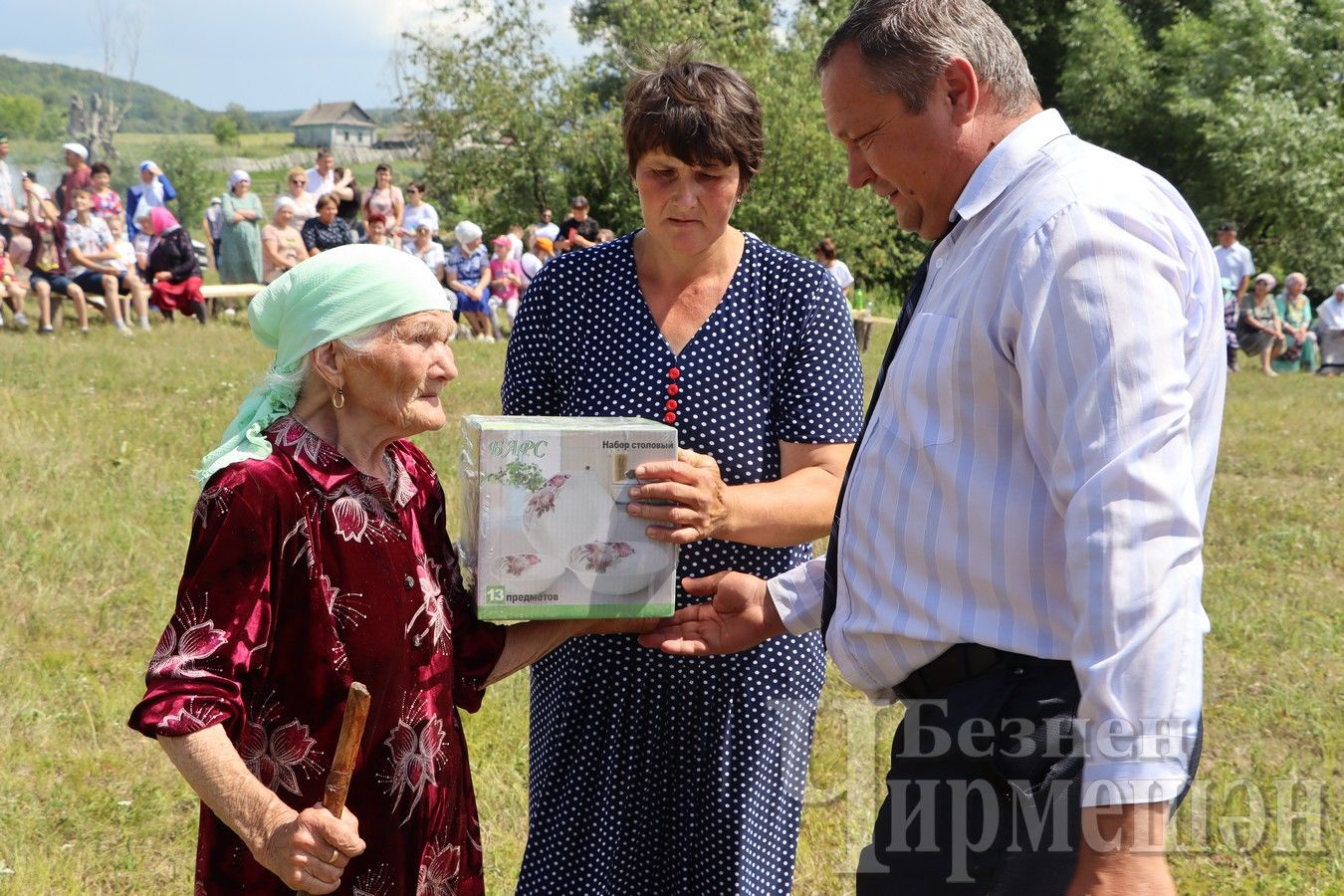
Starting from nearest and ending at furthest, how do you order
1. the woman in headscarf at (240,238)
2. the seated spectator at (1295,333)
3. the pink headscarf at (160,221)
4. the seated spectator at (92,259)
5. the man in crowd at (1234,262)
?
the seated spectator at (92,259)
the pink headscarf at (160,221)
the woman in headscarf at (240,238)
the man in crowd at (1234,262)
the seated spectator at (1295,333)

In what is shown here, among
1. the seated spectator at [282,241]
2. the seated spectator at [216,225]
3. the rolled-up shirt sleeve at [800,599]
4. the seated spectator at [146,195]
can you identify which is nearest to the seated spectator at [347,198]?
the seated spectator at [282,241]

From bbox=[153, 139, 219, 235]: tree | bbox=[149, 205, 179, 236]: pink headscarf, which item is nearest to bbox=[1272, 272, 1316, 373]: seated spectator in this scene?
bbox=[149, 205, 179, 236]: pink headscarf

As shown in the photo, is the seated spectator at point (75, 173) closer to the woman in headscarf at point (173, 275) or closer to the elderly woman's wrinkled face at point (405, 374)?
the woman in headscarf at point (173, 275)

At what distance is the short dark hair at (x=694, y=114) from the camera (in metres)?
2.79

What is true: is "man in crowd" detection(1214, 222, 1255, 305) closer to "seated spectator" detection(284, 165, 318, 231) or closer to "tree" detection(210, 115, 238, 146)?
"seated spectator" detection(284, 165, 318, 231)

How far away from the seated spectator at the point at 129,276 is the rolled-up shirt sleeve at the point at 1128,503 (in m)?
15.3

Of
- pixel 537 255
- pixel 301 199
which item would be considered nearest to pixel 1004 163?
pixel 301 199

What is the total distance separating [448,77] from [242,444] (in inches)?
1261

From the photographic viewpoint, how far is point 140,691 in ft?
17.1

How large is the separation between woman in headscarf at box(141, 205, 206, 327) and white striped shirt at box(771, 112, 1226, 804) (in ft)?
51.3

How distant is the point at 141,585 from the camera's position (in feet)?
20.6

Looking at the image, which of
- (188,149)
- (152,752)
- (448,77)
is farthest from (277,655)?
(188,149)

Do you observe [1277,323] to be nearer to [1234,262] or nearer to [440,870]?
[1234,262]

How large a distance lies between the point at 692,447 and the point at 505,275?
58.1 feet
